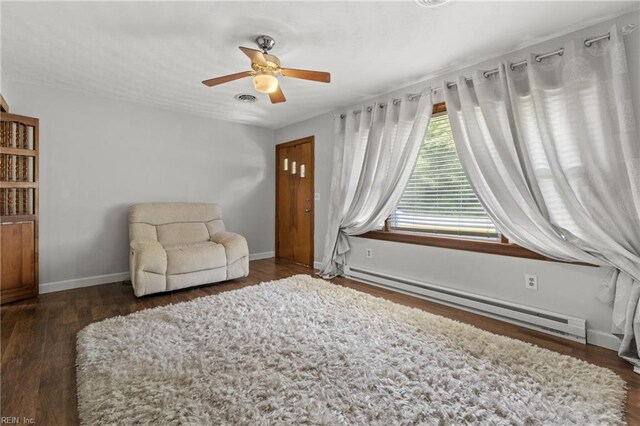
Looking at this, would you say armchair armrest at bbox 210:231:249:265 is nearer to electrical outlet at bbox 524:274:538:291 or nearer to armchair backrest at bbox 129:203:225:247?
armchair backrest at bbox 129:203:225:247

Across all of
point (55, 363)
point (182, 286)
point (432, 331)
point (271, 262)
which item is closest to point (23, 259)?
point (182, 286)

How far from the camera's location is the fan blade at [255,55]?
7.08 ft

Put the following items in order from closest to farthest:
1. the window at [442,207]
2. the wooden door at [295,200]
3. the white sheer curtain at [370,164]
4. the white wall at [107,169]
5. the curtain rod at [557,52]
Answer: the curtain rod at [557,52] < the window at [442,207] < the white sheer curtain at [370,164] < the white wall at [107,169] < the wooden door at [295,200]

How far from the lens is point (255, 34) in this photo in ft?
7.83

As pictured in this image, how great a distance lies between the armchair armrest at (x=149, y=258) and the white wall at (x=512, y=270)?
2369 millimetres

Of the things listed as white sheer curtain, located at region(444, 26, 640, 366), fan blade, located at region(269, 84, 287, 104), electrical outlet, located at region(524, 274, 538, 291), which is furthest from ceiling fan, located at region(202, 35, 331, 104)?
electrical outlet, located at region(524, 274, 538, 291)

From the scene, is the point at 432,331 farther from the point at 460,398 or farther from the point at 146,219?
the point at 146,219

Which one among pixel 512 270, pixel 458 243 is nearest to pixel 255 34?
pixel 458 243

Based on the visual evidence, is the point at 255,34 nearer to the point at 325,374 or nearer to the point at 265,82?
the point at 265,82

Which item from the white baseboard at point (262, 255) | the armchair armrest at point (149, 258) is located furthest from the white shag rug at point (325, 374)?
the white baseboard at point (262, 255)

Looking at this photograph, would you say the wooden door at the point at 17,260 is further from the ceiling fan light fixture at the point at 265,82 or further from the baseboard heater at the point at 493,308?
the baseboard heater at the point at 493,308

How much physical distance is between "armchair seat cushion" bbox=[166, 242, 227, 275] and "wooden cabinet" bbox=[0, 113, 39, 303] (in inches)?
54.0

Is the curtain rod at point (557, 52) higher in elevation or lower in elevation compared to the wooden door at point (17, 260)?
higher

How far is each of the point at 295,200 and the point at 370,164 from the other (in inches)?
72.1
